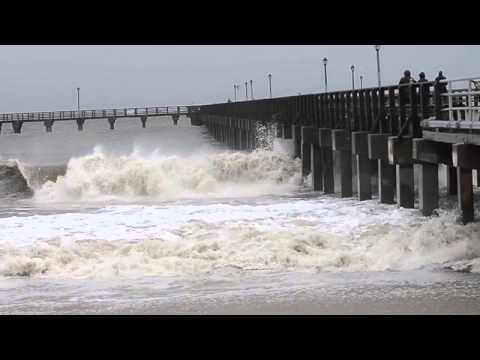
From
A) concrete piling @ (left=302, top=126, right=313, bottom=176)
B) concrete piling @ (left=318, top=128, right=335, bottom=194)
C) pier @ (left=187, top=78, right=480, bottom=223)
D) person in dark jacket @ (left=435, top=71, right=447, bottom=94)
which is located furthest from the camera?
concrete piling @ (left=302, top=126, right=313, bottom=176)

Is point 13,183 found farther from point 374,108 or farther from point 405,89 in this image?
point 405,89

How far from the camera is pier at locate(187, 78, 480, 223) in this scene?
1561cm

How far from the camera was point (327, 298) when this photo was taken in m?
10.4

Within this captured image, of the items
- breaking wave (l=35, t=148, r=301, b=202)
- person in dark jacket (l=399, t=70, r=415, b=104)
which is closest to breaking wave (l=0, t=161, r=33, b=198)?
breaking wave (l=35, t=148, r=301, b=202)

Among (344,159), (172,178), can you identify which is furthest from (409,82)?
(172,178)

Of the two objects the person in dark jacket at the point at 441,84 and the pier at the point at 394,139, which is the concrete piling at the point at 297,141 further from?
the person in dark jacket at the point at 441,84

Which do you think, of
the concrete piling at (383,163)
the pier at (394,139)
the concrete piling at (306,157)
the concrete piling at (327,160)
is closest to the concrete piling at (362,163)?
the pier at (394,139)

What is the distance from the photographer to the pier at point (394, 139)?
15.6 m

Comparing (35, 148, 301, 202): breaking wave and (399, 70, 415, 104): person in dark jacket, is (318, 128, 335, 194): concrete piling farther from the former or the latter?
(399, 70, 415, 104): person in dark jacket

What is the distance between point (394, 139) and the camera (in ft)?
60.0

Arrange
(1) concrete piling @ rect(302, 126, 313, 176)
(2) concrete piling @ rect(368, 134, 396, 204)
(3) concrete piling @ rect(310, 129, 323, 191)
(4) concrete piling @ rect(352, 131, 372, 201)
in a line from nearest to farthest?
(2) concrete piling @ rect(368, 134, 396, 204)
(4) concrete piling @ rect(352, 131, 372, 201)
(3) concrete piling @ rect(310, 129, 323, 191)
(1) concrete piling @ rect(302, 126, 313, 176)

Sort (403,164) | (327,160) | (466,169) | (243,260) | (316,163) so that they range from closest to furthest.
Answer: (243,260) < (466,169) < (403,164) < (327,160) < (316,163)
